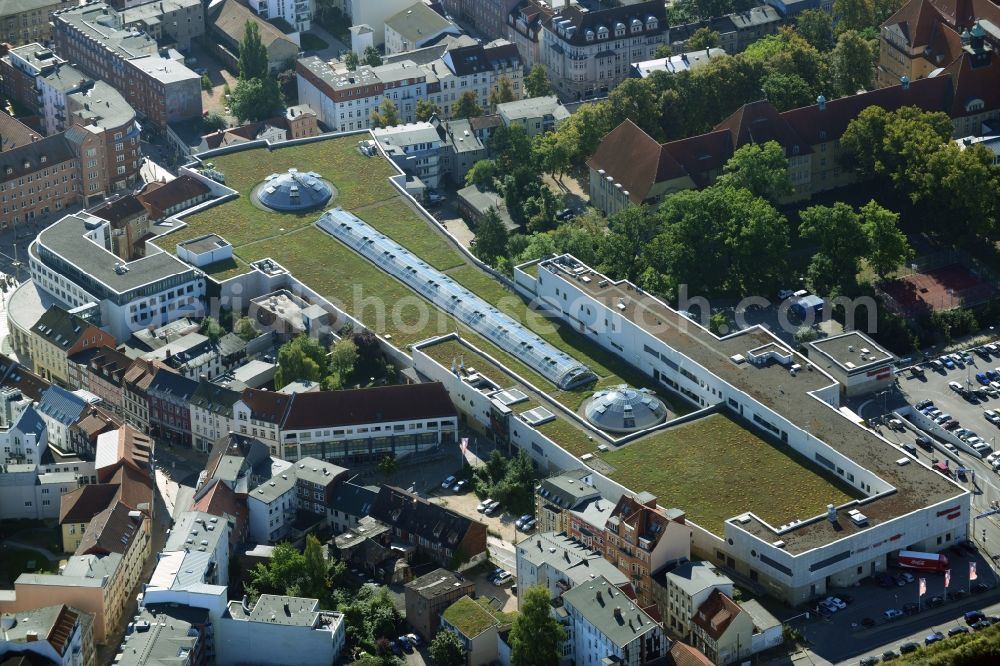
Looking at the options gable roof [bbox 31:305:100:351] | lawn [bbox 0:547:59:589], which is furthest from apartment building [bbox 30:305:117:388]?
lawn [bbox 0:547:59:589]

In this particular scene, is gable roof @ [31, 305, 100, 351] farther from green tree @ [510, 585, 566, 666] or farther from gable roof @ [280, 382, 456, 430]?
green tree @ [510, 585, 566, 666]

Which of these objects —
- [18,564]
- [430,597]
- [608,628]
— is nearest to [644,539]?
[608,628]

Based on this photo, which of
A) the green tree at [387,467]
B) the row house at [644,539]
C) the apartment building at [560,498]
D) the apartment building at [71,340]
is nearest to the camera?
the row house at [644,539]

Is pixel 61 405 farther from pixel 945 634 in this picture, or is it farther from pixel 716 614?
pixel 945 634

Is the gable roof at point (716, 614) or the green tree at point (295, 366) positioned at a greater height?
the gable roof at point (716, 614)

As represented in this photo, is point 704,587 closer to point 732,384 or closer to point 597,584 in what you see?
point 597,584

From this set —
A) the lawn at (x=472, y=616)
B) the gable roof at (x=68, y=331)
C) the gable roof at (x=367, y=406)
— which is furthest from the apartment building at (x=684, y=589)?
the gable roof at (x=68, y=331)

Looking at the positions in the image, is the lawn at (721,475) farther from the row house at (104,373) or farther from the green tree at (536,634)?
the row house at (104,373)
